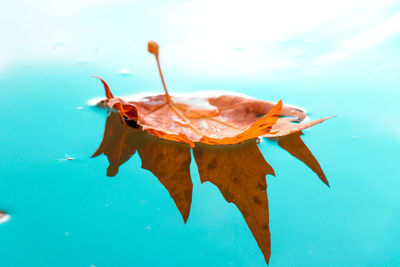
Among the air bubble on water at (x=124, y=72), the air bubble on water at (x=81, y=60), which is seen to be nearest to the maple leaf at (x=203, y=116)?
the air bubble on water at (x=124, y=72)

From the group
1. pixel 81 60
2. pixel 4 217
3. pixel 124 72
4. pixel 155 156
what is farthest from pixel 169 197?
pixel 81 60

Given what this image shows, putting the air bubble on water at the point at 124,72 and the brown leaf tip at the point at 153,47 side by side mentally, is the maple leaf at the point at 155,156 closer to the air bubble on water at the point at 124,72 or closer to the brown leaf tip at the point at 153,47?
the brown leaf tip at the point at 153,47

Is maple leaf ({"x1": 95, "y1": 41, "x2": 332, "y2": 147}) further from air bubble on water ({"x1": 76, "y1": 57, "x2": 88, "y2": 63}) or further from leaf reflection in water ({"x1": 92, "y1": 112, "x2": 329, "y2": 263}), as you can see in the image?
air bubble on water ({"x1": 76, "y1": 57, "x2": 88, "y2": 63})

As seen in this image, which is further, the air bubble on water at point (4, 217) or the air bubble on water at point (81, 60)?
the air bubble on water at point (81, 60)

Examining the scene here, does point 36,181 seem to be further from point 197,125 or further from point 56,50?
point 56,50

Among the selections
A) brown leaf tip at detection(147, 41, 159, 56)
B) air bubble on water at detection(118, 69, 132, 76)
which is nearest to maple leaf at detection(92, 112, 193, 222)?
brown leaf tip at detection(147, 41, 159, 56)

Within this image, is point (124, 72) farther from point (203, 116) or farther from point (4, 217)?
point (4, 217)
